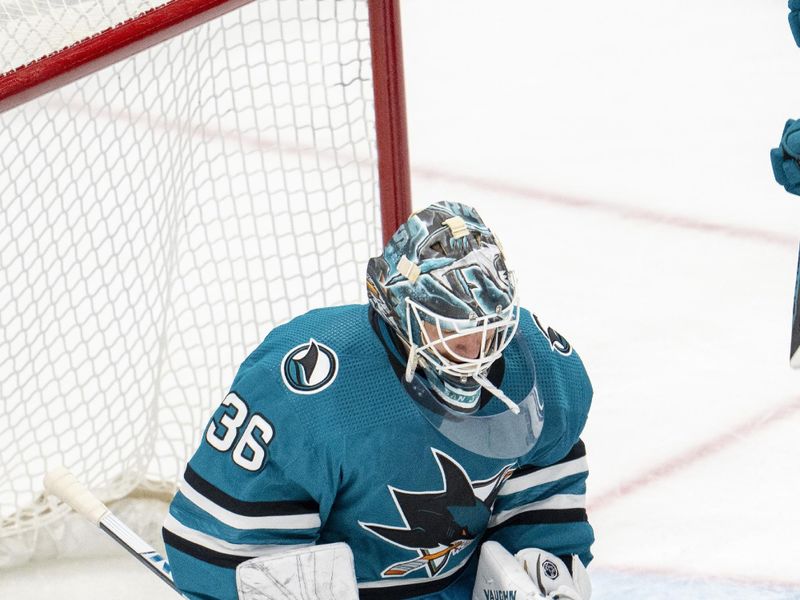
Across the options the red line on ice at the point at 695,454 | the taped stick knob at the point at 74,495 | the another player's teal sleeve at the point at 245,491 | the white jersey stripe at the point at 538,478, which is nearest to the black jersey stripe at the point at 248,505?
the another player's teal sleeve at the point at 245,491

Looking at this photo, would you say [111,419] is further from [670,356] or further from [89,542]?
[670,356]

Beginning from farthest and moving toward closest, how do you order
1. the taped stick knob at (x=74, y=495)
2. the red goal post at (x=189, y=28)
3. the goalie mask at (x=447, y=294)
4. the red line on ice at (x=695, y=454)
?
the red line on ice at (x=695, y=454) < the taped stick knob at (x=74, y=495) < the red goal post at (x=189, y=28) < the goalie mask at (x=447, y=294)

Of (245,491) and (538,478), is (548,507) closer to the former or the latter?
(538,478)

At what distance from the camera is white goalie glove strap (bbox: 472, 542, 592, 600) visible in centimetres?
188

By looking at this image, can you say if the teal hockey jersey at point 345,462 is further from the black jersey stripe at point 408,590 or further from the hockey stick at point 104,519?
the hockey stick at point 104,519

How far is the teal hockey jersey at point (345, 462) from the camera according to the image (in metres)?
1.72

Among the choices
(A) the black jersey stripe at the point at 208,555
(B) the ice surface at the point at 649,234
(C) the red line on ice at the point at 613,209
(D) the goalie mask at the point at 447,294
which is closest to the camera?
(D) the goalie mask at the point at 447,294

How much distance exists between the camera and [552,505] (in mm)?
1973

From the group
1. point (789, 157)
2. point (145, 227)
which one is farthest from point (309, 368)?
point (145, 227)

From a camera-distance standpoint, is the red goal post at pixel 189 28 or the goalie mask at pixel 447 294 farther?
the red goal post at pixel 189 28

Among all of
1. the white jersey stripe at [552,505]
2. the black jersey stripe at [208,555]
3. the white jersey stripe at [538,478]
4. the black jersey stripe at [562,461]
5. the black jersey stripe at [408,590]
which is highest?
the black jersey stripe at [208,555]

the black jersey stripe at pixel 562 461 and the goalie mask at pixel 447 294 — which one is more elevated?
the goalie mask at pixel 447 294

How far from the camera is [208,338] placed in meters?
3.01

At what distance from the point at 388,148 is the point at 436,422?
0.60 metres
